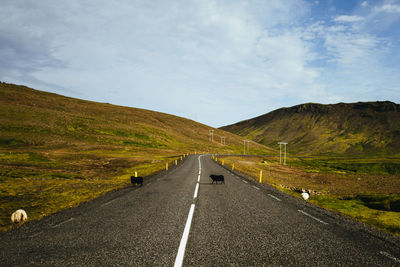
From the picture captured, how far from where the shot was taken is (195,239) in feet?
19.5

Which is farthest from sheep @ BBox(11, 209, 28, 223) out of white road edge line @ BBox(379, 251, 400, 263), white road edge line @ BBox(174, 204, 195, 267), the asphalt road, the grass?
the grass

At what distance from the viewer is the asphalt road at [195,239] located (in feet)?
15.9

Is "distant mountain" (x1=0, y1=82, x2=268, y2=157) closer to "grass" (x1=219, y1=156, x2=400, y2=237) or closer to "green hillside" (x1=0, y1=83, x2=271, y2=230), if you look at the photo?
"green hillside" (x1=0, y1=83, x2=271, y2=230)

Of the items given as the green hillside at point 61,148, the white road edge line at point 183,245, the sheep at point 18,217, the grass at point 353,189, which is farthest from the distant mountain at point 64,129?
the white road edge line at point 183,245

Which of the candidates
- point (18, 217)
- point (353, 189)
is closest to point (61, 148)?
point (18, 217)

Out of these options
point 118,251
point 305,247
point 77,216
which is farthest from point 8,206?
point 305,247

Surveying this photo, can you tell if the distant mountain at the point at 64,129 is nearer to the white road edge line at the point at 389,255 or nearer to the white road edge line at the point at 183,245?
the white road edge line at the point at 183,245

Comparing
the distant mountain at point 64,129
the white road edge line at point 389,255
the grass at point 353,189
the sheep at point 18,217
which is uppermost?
the distant mountain at point 64,129

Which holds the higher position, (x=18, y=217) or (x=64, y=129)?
(x=64, y=129)

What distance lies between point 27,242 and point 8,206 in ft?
24.8

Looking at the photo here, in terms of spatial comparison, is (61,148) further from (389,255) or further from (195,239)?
(389,255)

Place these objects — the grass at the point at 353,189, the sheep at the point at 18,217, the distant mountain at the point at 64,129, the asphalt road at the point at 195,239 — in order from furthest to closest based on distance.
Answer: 1. the distant mountain at the point at 64,129
2. the grass at the point at 353,189
3. the sheep at the point at 18,217
4. the asphalt road at the point at 195,239

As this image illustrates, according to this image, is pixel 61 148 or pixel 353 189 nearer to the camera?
Answer: pixel 353 189

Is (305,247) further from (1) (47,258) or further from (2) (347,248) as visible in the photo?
(1) (47,258)
